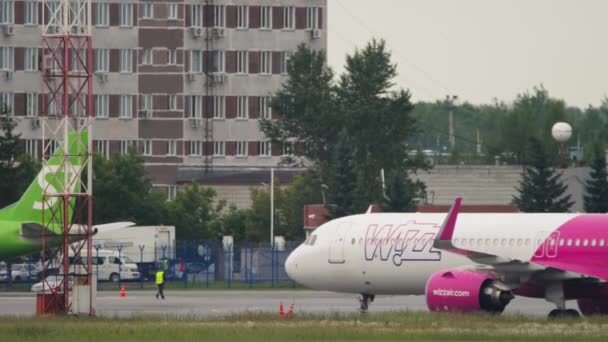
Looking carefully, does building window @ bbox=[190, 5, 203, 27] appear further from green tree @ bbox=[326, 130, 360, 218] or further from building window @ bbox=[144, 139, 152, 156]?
green tree @ bbox=[326, 130, 360, 218]

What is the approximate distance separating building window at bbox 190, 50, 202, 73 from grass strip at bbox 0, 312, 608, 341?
282 ft

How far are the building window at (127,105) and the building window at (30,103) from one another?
273 inches

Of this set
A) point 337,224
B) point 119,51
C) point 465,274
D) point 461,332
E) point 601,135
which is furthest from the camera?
point 119,51

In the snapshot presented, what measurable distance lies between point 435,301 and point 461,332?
628 centimetres

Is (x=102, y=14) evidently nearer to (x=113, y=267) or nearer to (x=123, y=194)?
(x=123, y=194)

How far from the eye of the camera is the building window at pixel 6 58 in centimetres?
12700

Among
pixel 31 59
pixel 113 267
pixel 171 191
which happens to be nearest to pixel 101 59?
pixel 31 59

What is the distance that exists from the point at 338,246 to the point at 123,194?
5329cm

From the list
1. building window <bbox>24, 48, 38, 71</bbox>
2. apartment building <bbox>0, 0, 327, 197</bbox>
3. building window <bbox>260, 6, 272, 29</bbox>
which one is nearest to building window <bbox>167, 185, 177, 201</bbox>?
apartment building <bbox>0, 0, 327, 197</bbox>

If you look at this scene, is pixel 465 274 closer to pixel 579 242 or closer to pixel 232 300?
pixel 579 242

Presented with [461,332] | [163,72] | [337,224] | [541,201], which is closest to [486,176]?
[541,201]

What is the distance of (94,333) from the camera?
36.4 metres

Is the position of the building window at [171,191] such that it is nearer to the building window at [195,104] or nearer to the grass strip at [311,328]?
the building window at [195,104]

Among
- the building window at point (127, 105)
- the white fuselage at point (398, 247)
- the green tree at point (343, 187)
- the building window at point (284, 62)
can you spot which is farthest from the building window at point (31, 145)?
the white fuselage at point (398, 247)
